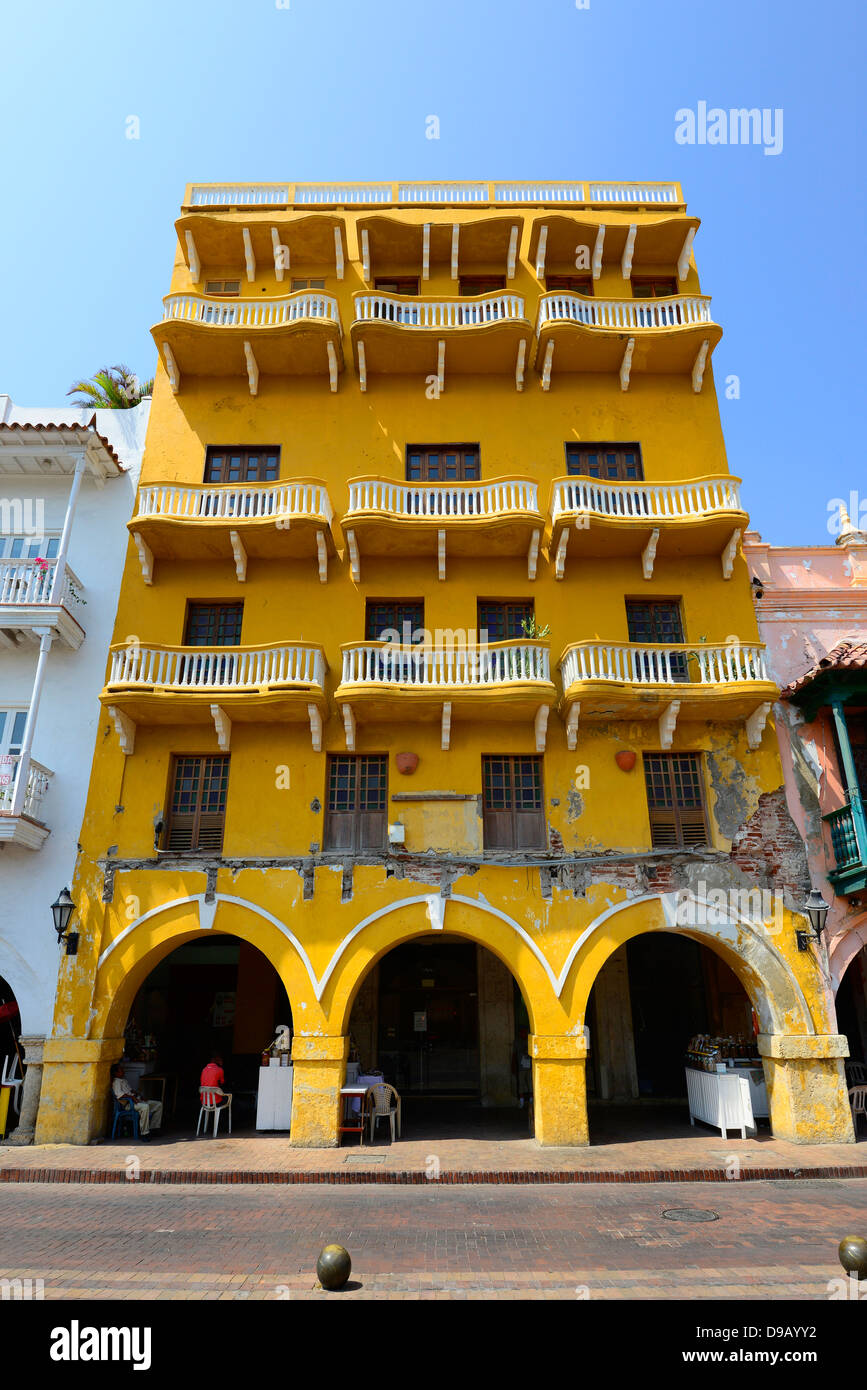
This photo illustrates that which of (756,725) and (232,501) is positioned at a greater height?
(232,501)

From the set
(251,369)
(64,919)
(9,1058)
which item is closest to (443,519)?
(251,369)

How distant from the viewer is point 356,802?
16.7 m

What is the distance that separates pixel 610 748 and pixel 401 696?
468 cm

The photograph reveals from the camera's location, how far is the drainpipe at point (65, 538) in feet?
56.6

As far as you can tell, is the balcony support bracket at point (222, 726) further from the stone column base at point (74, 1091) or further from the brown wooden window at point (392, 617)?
the stone column base at point (74, 1091)

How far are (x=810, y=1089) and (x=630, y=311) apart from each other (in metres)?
18.0

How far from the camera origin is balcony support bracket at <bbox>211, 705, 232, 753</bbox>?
16312mm

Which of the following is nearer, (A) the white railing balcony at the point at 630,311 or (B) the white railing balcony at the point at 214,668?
(B) the white railing balcony at the point at 214,668

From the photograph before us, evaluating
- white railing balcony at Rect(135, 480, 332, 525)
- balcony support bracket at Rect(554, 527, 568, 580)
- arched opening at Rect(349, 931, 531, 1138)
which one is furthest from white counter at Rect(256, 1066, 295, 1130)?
balcony support bracket at Rect(554, 527, 568, 580)

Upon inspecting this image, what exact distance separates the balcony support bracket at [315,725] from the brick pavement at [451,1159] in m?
7.62

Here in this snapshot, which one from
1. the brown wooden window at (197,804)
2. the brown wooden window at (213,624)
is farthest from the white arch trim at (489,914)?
the brown wooden window at (213,624)

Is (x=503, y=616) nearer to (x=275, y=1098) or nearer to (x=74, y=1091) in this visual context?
(x=275, y=1098)

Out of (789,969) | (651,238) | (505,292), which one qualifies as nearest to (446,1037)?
(789,969)

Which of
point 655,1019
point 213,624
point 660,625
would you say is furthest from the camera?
point 655,1019
